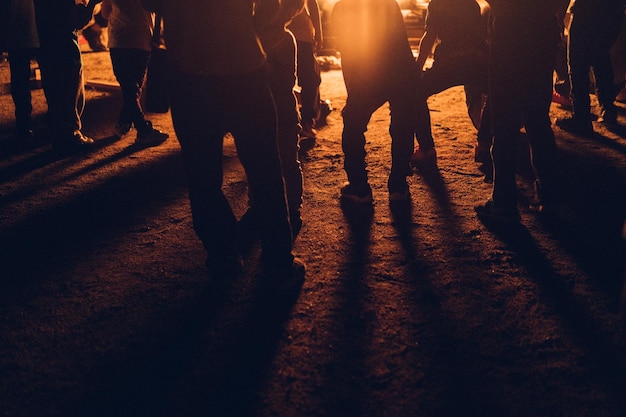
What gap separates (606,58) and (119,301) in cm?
540

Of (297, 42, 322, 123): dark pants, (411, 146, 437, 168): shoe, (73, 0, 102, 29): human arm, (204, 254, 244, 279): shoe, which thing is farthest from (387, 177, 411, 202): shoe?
(73, 0, 102, 29): human arm

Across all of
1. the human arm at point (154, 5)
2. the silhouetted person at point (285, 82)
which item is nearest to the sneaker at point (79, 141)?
the silhouetted person at point (285, 82)

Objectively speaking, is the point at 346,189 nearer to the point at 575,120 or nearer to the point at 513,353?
the point at 513,353

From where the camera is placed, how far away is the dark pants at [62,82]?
4957 mm

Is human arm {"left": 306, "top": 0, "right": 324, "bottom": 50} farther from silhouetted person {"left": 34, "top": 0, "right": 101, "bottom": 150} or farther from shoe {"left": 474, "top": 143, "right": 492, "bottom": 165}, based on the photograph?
silhouetted person {"left": 34, "top": 0, "right": 101, "bottom": 150}

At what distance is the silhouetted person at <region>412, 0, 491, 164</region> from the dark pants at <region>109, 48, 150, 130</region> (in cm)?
291

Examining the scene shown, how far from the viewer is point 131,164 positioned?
16.0ft

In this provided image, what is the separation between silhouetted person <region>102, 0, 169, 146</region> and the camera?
4.86m

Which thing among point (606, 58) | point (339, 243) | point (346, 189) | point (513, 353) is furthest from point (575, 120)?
point (513, 353)

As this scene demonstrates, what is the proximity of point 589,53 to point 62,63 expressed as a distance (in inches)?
217

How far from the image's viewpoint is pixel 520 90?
3199 mm

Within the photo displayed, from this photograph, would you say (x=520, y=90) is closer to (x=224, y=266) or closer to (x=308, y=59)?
(x=224, y=266)

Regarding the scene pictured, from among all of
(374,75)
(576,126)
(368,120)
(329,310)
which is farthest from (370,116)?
(576,126)

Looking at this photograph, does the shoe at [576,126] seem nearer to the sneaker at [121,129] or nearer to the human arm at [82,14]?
the sneaker at [121,129]
